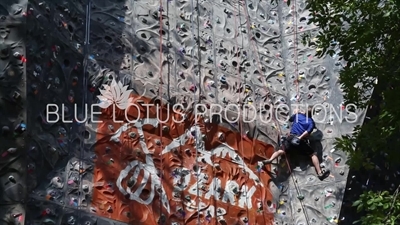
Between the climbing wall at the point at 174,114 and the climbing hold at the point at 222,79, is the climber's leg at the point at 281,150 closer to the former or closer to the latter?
the climbing wall at the point at 174,114

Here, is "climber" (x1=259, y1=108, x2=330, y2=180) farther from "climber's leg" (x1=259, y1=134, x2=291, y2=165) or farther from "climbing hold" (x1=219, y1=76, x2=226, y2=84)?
"climbing hold" (x1=219, y1=76, x2=226, y2=84)

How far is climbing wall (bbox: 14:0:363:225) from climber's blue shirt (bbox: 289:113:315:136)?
254 millimetres

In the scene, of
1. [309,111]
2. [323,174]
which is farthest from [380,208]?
[309,111]

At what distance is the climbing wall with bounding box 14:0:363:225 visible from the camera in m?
6.25

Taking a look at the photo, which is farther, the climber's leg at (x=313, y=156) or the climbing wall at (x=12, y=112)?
the climber's leg at (x=313, y=156)

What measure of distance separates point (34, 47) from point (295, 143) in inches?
120

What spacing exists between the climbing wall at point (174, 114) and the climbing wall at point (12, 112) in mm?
60

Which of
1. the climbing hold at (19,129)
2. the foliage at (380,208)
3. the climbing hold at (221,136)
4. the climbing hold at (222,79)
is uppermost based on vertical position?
the climbing hold at (222,79)

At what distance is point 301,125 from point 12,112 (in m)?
3.29

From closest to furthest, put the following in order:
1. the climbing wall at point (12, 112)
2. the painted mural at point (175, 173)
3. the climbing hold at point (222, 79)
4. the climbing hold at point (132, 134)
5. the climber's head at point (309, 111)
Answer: the climbing wall at point (12, 112), the painted mural at point (175, 173), the climbing hold at point (132, 134), the climbing hold at point (222, 79), the climber's head at point (309, 111)

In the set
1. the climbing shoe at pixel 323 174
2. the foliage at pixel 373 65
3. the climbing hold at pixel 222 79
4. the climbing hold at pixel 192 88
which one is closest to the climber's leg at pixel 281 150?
the climbing shoe at pixel 323 174

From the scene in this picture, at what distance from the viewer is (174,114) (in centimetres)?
730

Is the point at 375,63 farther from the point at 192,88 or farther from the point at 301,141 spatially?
the point at 192,88

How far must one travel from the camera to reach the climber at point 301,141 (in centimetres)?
779
